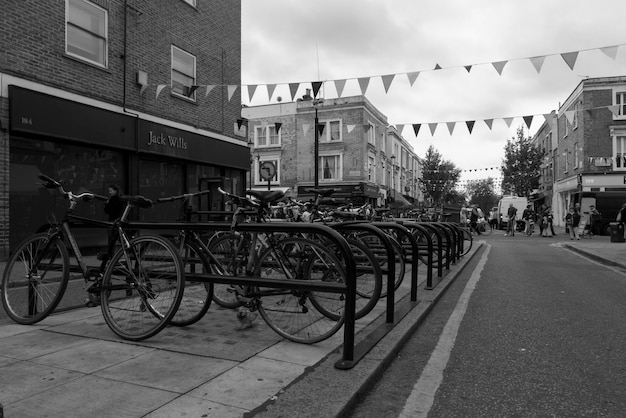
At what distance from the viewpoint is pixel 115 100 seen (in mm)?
10711

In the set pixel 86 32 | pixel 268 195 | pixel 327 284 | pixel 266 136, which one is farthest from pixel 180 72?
pixel 266 136

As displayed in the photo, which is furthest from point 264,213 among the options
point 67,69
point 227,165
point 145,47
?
point 227,165

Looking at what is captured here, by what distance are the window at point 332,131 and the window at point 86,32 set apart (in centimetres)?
2423

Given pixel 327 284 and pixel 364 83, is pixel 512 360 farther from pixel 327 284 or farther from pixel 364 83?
pixel 364 83

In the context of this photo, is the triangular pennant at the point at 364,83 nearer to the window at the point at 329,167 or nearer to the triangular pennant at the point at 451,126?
the triangular pennant at the point at 451,126

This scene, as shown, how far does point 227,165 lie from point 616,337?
1235cm

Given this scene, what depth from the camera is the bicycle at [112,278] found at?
363cm

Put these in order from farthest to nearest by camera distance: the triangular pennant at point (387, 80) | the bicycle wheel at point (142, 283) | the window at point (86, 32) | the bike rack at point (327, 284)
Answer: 1. the triangular pennant at point (387, 80)
2. the window at point (86, 32)
3. the bicycle wheel at point (142, 283)
4. the bike rack at point (327, 284)

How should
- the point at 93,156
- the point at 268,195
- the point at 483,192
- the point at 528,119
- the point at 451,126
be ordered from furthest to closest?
1. the point at 483,192
2. the point at 451,126
3. the point at 528,119
4. the point at 93,156
5. the point at 268,195

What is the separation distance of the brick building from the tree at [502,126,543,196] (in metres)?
37.5

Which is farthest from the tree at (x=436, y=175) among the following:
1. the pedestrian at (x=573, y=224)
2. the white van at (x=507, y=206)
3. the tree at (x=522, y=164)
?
the pedestrian at (x=573, y=224)

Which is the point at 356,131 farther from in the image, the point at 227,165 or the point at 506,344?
the point at 506,344

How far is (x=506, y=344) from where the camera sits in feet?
13.3

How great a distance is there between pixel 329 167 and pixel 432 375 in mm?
31576
